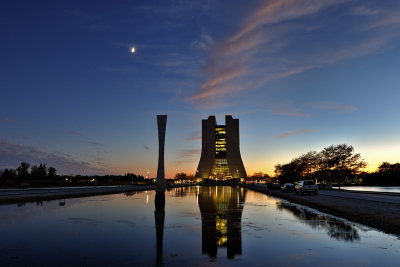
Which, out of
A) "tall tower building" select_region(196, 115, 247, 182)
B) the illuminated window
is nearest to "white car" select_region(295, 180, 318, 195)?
"tall tower building" select_region(196, 115, 247, 182)

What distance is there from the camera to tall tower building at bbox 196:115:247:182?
6304 inches

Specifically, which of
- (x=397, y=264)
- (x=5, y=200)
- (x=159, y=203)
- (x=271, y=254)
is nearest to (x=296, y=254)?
(x=271, y=254)

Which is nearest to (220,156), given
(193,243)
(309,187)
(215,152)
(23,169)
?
(215,152)

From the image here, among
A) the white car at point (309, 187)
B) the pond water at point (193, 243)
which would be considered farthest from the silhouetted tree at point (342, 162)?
the pond water at point (193, 243)

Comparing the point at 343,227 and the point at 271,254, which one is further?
the point at 343,227

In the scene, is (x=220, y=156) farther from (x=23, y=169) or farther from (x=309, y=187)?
(x=309, y=187)

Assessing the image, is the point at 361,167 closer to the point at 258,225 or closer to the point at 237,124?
the point at 258,225

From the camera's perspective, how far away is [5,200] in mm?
23000

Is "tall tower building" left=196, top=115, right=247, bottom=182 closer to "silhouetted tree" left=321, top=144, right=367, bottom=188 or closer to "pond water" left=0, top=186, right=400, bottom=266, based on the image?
"silhouetted tree" left=321, top=144, right=367, bottom=188

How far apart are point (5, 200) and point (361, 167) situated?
60209 millimetres

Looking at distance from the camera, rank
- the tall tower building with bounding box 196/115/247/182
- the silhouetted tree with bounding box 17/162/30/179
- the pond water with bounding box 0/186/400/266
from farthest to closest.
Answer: the tall tower building with bounding box 196/115/247/182
the silhouetted tree with bounding box 17/162/30/179
the pond water with bounding box 0/186/400/266

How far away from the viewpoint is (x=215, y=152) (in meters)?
165

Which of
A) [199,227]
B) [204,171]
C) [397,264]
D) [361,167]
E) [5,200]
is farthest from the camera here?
[204,171]

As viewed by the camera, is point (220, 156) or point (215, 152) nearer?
point (215, 152)
